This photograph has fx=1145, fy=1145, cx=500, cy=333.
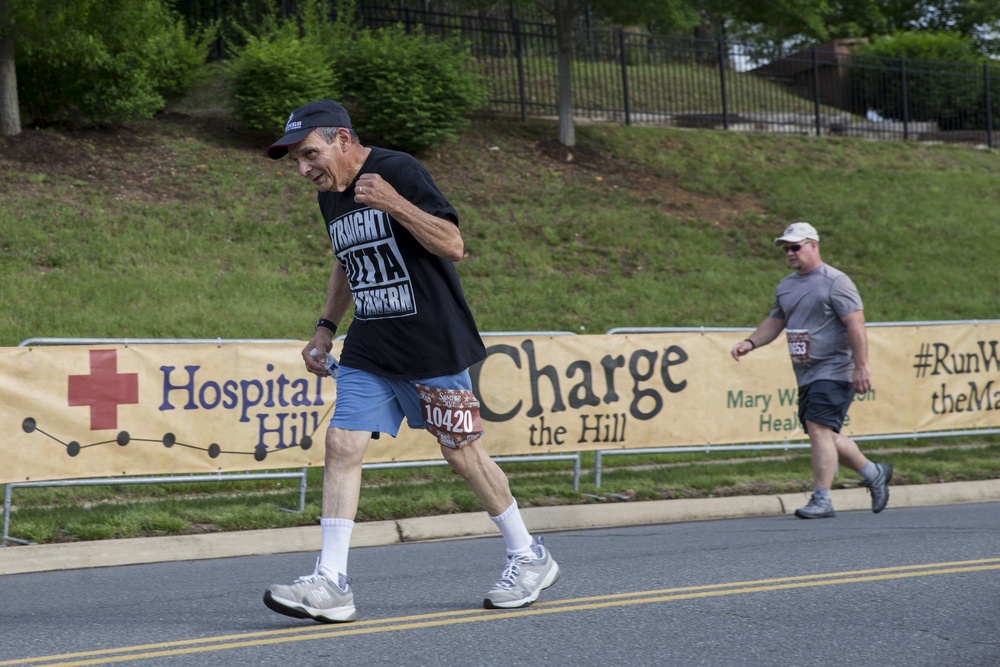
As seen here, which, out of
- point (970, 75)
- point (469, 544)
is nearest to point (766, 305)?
point (469, 544)

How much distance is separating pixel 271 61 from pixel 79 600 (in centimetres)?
1296

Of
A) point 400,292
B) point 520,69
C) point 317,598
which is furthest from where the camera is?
point 520,69

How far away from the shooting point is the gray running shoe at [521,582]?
4.74 meters

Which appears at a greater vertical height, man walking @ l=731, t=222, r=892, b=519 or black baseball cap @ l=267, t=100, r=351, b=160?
black baseball cap @ l=267, t=100, r=351, b=160

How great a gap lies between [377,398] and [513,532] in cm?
80

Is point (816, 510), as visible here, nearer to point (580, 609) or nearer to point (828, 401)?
point (828, 401)

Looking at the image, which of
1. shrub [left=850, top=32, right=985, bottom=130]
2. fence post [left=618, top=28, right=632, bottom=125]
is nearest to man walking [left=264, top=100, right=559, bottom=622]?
fence post [left=618, top=28, right=632, bottom=125]

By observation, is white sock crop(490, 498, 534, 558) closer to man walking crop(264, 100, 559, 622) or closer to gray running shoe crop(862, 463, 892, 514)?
man walking crop(264, 100, 559, 622)

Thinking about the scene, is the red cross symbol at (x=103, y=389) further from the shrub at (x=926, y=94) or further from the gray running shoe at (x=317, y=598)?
the shrub at (x=926, y=94)

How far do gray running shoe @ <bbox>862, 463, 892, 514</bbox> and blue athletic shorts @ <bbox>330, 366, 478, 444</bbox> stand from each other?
4526 millimetres

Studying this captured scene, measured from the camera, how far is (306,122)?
14.9ft

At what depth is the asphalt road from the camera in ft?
13.4

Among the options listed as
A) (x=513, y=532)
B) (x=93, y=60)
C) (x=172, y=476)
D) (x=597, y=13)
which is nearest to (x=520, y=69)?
(x=597, y=13)

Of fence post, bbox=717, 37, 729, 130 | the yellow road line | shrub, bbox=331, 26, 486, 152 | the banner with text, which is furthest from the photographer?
fence post, bbox=717, 37, 729, 130
